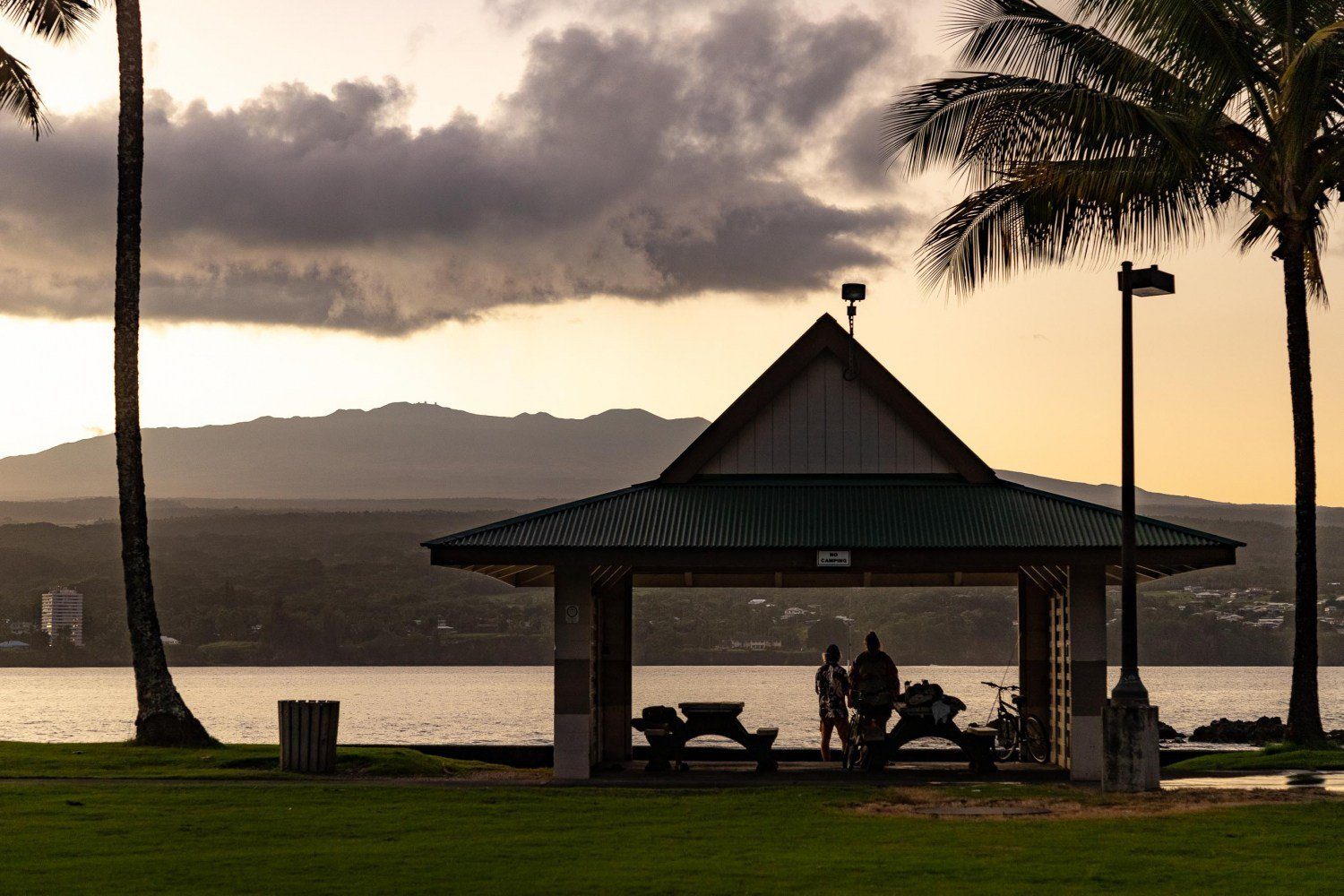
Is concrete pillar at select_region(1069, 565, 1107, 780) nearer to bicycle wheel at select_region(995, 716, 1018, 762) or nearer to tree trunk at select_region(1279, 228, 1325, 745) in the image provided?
bicycle wheel at select_region(995, 716, 1018, 762)

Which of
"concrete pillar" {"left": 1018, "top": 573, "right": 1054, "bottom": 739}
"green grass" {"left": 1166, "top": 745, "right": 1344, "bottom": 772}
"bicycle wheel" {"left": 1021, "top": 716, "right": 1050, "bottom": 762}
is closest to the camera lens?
"green grass" {"left": 1166, "top": 745, "right": 1344, "bottom": 772}

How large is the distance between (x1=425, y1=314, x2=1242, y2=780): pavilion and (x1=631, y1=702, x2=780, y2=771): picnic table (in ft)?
2.85

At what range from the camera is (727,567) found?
2112cm

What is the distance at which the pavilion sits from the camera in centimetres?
2077

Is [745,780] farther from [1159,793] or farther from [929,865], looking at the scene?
[929,865]

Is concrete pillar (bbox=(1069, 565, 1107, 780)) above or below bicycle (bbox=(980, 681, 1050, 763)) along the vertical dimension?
above

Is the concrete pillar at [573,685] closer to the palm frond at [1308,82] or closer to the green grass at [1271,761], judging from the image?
the green grass at [1271,761]

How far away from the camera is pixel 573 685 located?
827 inches

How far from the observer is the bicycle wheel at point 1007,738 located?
23.8 metres

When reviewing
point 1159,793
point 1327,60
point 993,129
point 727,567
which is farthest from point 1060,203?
point 1159,793

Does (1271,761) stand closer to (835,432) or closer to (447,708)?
(835,432)

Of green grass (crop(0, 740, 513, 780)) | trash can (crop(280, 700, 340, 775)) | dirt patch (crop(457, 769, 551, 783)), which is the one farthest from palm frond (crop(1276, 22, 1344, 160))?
trash can (crop(280, 700, 340, 775))

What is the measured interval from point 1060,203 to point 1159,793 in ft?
34.3

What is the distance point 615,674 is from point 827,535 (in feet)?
15.7
